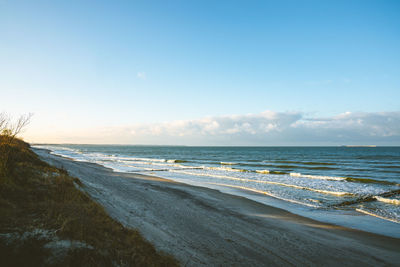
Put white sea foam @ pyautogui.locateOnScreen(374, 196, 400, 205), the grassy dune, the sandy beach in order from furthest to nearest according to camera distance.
A: white sea foam @ pyautogui.locateOnScreen(374, 196, 400, 205)
the sandy beach
the grassy dune

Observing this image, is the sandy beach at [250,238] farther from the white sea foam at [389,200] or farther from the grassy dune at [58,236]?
the white sea foam at [389,200]

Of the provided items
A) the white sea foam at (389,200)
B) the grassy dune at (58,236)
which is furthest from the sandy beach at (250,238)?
the white sea foam at (389,200)

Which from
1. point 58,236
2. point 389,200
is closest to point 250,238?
point 58,236

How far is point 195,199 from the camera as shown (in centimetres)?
1389

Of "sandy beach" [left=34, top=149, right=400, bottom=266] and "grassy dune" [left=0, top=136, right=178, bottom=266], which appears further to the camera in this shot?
"sandy beach" [left=34, top=149, right=400, bottom=266]

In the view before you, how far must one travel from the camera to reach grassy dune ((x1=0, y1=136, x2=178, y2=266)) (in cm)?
367

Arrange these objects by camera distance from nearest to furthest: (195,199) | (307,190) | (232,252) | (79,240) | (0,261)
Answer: (0,261), (79,240), (232,252), (195,199), (307,190)

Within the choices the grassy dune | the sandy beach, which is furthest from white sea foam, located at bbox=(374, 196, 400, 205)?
the grassy dune

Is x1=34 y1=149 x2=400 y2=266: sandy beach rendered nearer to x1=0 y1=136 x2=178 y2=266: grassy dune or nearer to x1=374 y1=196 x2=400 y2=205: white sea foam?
x1=0 y1=136 x2=178 y2=266: grassy dune

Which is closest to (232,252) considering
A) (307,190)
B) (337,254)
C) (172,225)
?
(172,225)

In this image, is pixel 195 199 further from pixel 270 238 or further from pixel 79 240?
pixel 79 240

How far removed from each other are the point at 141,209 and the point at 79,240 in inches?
220

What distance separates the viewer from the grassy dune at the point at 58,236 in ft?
12.0

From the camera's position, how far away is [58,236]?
4168 millimetres
